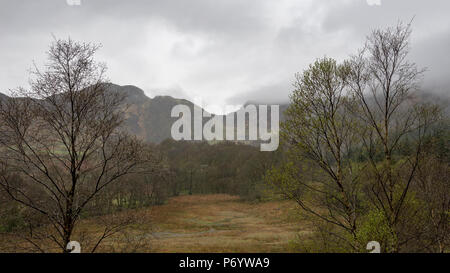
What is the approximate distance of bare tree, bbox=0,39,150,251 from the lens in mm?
7738

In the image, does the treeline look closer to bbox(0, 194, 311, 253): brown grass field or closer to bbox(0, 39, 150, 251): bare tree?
bbox(0, 194, 311, 253): brown grass field

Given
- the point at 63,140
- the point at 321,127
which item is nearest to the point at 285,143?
the point at 321,127

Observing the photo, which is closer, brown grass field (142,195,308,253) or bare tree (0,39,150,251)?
bare tree (0,39,150,251)

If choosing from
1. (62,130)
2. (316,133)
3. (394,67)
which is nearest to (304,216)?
(316,133)

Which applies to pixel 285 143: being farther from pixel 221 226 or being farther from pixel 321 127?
pixel 221 226

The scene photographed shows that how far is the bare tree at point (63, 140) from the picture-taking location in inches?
305

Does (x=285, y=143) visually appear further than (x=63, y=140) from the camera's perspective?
Yes

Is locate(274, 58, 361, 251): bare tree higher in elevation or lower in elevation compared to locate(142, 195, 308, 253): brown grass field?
higher

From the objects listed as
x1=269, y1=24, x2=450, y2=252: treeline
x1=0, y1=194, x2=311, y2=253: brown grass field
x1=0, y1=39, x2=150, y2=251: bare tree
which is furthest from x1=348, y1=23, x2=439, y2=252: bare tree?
x1=0, y1=39, x2=150, y2=251: bare tree

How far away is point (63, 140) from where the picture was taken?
830 centimetres

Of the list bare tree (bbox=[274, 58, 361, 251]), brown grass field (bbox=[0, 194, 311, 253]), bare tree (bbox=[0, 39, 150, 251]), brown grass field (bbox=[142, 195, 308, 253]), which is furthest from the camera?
brown grass field (bbox=[142, 195, 308, 253])

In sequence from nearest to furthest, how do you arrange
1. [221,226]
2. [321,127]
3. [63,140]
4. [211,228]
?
[63,140], [321,127], [211,228], [221,226]
